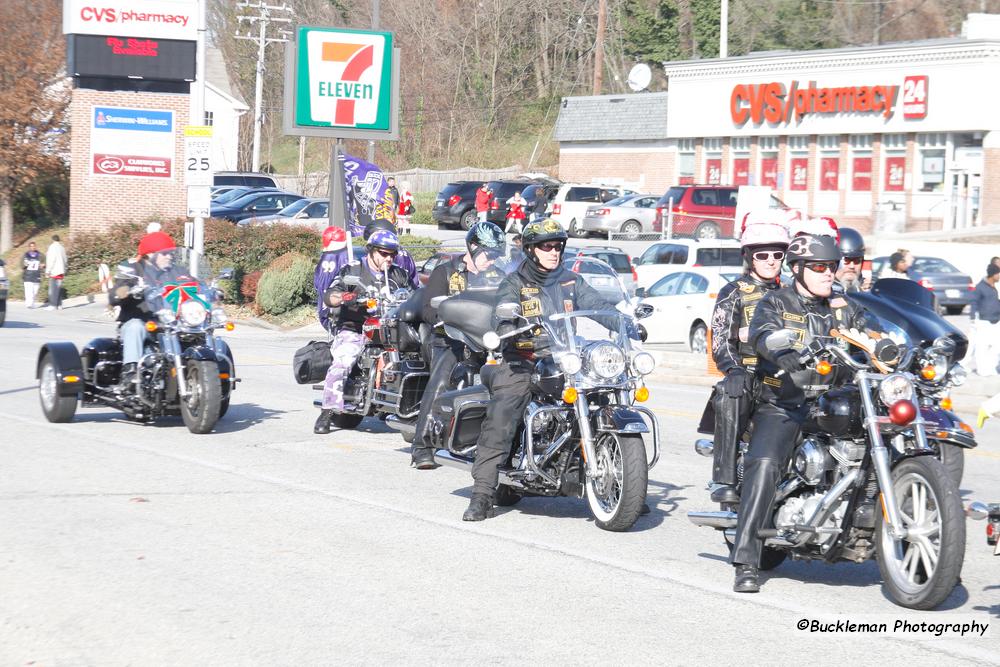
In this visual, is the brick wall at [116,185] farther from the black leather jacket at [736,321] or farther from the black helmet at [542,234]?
the black leather jacket at [736,321]

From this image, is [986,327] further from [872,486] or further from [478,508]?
[872,486]

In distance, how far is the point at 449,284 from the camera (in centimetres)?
1140

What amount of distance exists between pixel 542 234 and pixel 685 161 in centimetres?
4974

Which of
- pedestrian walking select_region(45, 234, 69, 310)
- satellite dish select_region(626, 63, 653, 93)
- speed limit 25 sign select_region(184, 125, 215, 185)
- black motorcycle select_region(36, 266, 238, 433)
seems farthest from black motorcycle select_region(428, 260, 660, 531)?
satellite dish select_region(626, 63, 653, 93)

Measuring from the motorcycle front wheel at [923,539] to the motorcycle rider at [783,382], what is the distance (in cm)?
60

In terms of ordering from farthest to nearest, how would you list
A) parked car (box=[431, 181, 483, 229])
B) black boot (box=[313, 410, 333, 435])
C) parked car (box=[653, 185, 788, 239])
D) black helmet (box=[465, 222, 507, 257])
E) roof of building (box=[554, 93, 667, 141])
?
1. roof of building (box=[554, 93, 667, 141])
2. parked car (box=[431, 181, 483, 229])
3. parked car (box=[653, 185, 788, 239])
4. black boot (box=[313, 410, 333, 435])
5. black helmet (box=[465, 222, 507, 257])

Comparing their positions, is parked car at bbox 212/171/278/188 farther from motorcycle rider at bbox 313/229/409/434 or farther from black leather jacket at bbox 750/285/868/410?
black leather jacket at bbox 750/285/868/410

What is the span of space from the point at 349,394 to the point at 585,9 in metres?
68.5

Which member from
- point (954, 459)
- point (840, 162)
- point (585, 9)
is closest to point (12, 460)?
point (954, 459)

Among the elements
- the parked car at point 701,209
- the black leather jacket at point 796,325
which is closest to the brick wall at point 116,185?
the parked car at point 701,209

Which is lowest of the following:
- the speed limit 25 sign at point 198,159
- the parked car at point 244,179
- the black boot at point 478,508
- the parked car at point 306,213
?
the black boot at point 478,508

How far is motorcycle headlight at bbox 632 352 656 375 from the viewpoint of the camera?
8.34m

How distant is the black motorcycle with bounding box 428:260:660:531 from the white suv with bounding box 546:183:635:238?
3803cm

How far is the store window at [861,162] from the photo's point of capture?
49875mm
